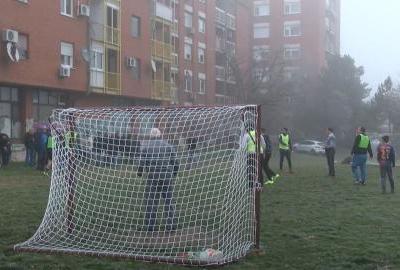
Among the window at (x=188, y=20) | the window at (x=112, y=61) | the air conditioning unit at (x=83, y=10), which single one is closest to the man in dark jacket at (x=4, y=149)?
the air conditioning unit at (x=83, y=10)

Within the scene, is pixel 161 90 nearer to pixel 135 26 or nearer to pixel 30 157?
pixel 135 26

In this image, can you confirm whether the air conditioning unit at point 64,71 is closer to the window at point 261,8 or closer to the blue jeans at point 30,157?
the blue jeans at point 30,157

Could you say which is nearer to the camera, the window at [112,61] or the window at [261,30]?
the window at [112,61]

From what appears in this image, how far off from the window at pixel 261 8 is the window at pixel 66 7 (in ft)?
133

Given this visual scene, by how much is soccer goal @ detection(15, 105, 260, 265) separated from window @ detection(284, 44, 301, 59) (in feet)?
193

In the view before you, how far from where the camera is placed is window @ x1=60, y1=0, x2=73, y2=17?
29.8 meters

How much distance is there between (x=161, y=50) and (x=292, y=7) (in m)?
31.9

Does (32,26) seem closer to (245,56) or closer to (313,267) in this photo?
(313,267)

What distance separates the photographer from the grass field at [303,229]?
7199 mm

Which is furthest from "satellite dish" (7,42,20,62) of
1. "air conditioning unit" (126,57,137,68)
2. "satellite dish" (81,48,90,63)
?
"air conditioning unit" (126,57,137,68)

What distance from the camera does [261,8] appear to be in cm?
6825

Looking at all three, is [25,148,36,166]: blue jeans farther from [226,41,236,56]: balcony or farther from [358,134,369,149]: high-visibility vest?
[226,41,236,56]: balcony

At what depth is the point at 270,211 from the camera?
11.5 metres

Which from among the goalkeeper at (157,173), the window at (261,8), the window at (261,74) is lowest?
the goalkeeper at (157,173)
